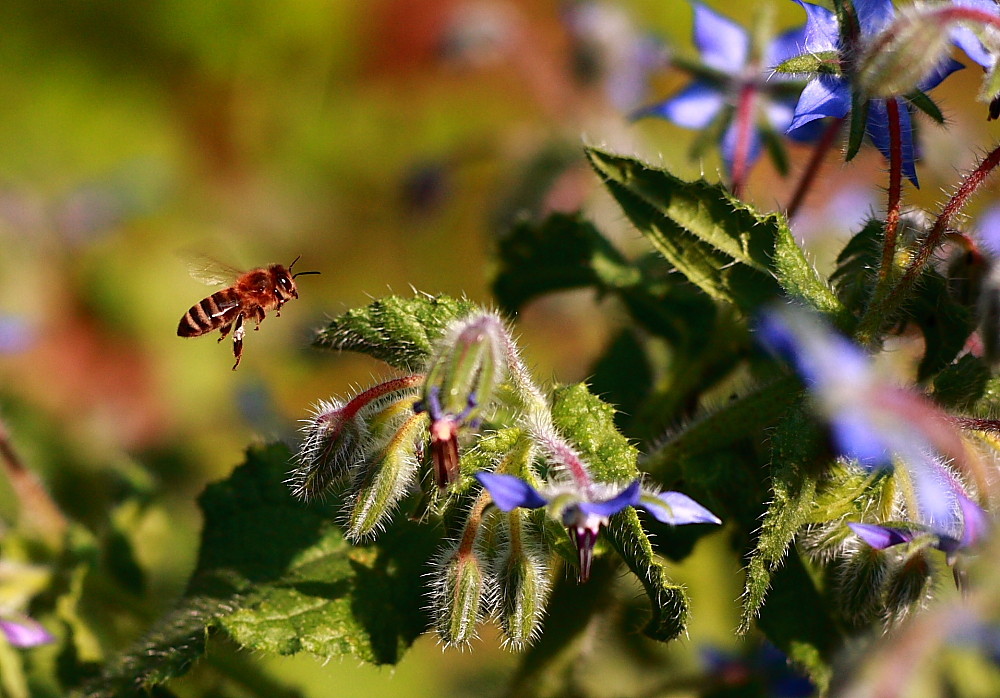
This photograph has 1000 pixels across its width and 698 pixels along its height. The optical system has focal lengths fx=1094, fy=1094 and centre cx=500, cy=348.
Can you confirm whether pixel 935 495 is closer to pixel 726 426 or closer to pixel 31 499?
pixel 726 426

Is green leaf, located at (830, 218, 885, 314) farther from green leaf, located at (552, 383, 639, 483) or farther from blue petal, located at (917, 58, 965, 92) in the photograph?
green leaf, located at (552, 383, 639, 483)

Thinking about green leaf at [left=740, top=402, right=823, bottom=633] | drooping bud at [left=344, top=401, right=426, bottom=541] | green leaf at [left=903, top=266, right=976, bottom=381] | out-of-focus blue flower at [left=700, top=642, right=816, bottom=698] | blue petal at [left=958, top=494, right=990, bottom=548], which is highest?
drooping bud at [left=344, top=401, right=426, bottom=541]

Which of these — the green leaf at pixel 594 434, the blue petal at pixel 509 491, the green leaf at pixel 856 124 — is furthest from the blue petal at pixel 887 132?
the blue petal at pixel 509 491

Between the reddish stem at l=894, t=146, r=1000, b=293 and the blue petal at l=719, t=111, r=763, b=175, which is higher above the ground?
the blue petal at l=719, t=111, r=763, b=175

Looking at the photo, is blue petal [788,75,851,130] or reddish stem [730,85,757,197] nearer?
blue petal [788,75,851,130]

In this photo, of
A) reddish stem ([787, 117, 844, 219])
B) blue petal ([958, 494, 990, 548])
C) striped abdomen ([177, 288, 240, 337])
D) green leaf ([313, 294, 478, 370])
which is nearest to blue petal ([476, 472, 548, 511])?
green leaf ([313, 294, 478, 370])

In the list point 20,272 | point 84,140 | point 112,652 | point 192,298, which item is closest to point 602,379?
point 112,652

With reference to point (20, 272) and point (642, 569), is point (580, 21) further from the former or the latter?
point (20, 272)
